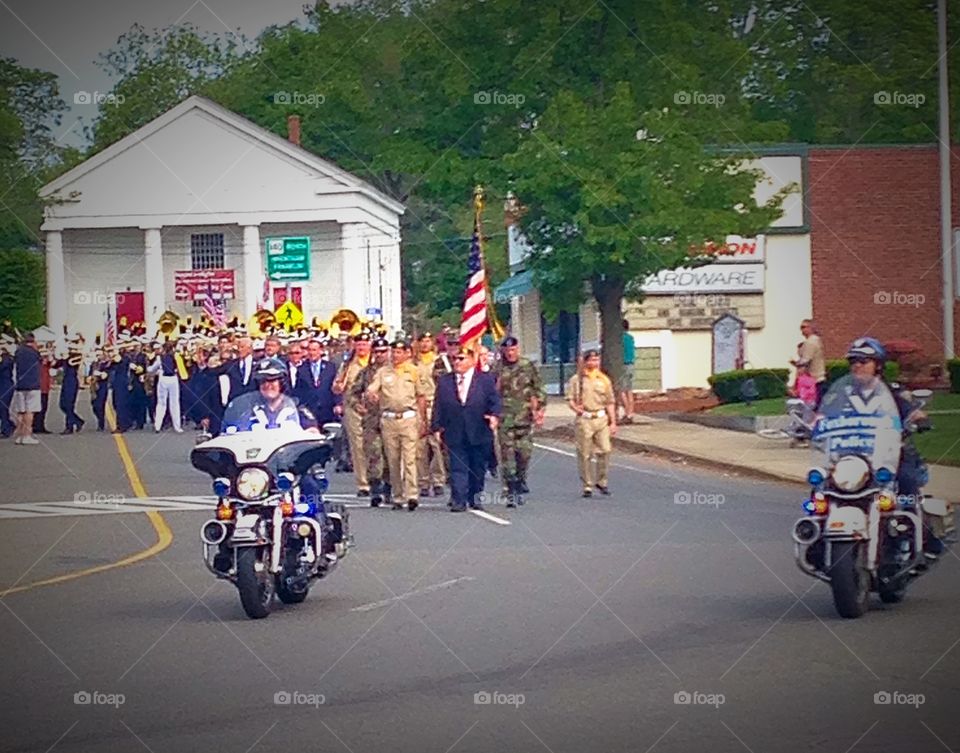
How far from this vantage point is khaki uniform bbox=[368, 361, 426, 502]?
22.5 meters

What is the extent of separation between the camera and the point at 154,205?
119 ft

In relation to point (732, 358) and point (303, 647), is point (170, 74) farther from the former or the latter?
point (303, 647)

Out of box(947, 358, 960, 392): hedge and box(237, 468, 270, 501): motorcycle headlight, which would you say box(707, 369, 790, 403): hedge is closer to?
box(947, 358, 960, 392): hedge

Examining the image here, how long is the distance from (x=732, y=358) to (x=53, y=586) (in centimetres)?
3240

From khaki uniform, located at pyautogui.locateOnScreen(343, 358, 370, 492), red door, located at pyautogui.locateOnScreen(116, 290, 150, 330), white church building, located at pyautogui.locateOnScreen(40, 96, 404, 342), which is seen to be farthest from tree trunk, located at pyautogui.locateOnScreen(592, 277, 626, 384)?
khaki uniform, located at pyautogui.locateOnScreen(343, 358, 370, 492)

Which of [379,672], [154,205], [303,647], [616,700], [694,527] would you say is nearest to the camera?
[616,700]

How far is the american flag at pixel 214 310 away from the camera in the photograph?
38656 mm

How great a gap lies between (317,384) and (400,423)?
4.13 metres

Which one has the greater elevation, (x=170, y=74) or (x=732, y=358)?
(x=170, y=74)

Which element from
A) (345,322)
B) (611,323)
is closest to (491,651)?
(345,322)

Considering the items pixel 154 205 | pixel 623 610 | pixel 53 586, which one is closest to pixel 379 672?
pixel 623 610

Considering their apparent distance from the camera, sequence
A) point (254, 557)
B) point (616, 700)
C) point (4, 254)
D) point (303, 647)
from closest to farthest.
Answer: point (616, 700) < point (303, 647) < point (254, 557) < point (4, 254)

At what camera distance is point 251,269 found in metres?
35.9

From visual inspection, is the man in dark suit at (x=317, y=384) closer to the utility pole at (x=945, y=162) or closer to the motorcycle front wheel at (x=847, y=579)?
the utility pole at (x=945, y=162)
